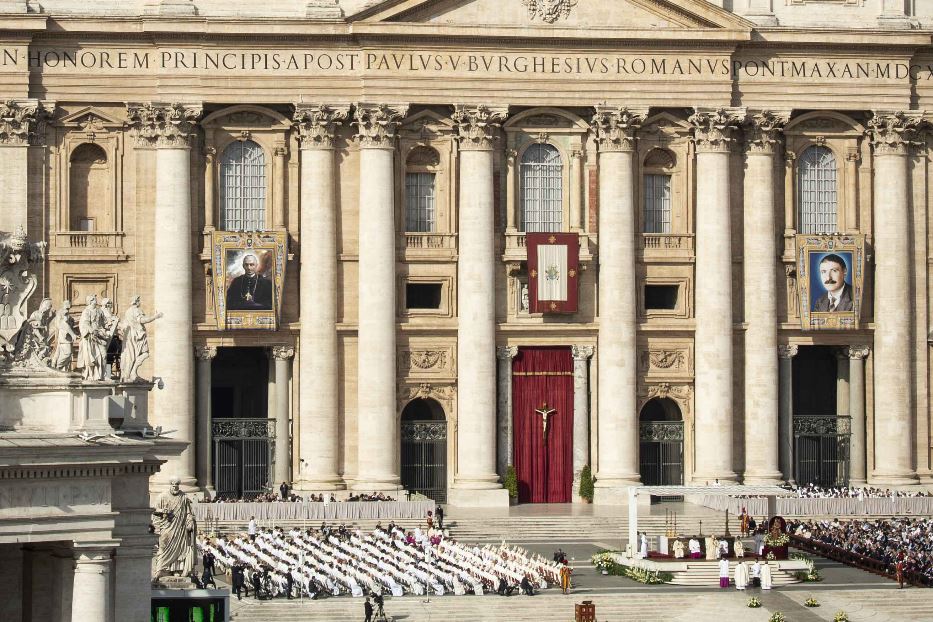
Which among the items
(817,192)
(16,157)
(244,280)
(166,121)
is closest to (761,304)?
(817,192)

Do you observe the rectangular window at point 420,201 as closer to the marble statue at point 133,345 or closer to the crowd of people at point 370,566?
the crowd of people at point 370,566

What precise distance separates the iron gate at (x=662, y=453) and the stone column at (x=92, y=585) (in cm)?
4745

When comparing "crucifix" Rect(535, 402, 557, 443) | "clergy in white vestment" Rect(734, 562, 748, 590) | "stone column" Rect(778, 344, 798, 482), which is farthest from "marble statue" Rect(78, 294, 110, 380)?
"stone column" Rect(778, 344, 798, 482)

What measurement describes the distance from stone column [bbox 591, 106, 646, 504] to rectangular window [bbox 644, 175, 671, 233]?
73.2 inches

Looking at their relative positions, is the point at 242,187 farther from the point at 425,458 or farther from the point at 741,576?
the point at 741,576

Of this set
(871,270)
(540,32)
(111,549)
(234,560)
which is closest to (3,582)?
(111,549)

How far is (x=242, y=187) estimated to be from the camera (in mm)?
92812

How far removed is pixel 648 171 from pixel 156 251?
19972 millimetres

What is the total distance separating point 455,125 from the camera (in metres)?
93.0

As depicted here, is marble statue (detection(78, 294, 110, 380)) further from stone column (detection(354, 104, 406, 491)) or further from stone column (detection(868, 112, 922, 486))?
stone column (detection(868, 112, 922, 486))

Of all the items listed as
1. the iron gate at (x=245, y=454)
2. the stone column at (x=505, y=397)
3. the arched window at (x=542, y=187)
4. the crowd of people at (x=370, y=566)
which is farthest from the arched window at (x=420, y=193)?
the crowd of people at (x=370, y=566)

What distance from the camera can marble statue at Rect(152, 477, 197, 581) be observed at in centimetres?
5562

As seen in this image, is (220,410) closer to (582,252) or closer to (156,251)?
(156,251)

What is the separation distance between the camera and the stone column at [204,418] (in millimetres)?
91375
